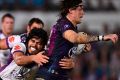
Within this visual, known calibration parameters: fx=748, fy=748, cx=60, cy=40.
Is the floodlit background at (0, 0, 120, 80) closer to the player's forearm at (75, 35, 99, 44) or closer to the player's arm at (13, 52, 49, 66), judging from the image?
the player's arm at (13, 52, 49, 66)

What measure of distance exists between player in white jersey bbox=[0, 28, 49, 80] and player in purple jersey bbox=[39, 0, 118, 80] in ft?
0.49

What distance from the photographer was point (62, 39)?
10180 millimetres

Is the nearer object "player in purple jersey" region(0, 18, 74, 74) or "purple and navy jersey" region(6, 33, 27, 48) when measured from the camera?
"player in purple jersey" region(0, 18, 74, 74)

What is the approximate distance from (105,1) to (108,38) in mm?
9455

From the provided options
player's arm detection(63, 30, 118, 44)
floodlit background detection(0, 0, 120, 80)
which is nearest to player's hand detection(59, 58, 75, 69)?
player's arm detection(63, 30, 118, 44)

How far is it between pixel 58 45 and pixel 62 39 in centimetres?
12

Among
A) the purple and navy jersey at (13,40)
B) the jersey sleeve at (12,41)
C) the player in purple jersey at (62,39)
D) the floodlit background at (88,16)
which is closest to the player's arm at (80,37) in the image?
the player in purple jersey at (62,39)

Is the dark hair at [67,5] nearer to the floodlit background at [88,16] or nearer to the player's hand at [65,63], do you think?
the player's hand at [65,63]

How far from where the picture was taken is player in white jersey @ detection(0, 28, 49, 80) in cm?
1020

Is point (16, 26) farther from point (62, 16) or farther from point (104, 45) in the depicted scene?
point (62, 16)

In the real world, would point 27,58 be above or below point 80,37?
below

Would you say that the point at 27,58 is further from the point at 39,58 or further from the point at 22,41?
the point at 22,41

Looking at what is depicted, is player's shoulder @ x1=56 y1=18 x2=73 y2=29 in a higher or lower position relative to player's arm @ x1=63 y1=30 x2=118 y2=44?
higher

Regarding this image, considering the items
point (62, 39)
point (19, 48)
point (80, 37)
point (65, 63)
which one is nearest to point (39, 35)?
point (19, 48)
